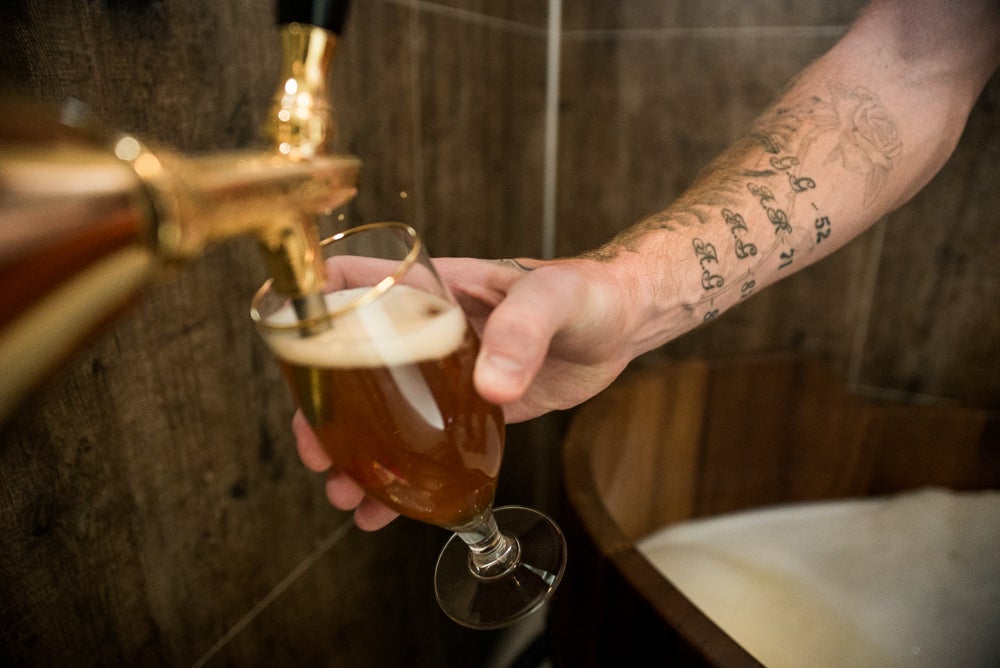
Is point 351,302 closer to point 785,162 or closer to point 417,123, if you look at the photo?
point 785,162

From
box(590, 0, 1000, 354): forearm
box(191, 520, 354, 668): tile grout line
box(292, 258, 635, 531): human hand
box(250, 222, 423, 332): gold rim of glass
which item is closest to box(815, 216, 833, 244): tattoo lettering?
box(590, 0, 1000, 354): forearm

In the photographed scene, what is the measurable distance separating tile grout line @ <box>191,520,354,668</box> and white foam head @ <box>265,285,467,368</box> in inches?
23.3

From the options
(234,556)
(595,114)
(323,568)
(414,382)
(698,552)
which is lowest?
(698,552)

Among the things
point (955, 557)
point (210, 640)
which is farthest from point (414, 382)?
point (955, 557)

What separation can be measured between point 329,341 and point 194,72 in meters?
0.44

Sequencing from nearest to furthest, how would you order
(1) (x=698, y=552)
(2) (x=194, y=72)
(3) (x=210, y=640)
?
(2) (x=194, y=72)
(3) (x=210, y=640)
(1) (x=698, y=552)

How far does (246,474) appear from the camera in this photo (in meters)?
0.84

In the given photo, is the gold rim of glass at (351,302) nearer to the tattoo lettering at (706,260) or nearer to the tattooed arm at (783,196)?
the tattooed arm at (783,196)

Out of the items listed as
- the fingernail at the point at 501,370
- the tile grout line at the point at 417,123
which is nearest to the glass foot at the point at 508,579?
the fingernail at the point at 501,370

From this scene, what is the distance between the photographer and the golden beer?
1.35 ft

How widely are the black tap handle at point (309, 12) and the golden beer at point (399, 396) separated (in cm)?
16

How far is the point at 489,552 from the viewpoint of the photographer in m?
0.60

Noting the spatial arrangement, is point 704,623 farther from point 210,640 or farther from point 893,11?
point 893,11

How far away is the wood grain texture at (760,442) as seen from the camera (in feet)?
4.52
